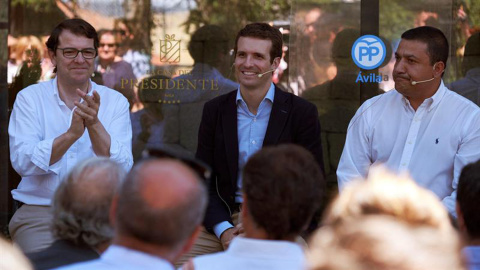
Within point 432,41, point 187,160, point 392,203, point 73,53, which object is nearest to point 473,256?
point 392,203

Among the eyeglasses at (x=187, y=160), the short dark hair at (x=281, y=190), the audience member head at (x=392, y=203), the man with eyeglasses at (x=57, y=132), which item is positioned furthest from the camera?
the man with eyeglasses at (x=57, y=132)

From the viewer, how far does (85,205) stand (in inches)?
117

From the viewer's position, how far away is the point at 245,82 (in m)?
4.82

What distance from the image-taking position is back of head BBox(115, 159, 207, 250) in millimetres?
2191

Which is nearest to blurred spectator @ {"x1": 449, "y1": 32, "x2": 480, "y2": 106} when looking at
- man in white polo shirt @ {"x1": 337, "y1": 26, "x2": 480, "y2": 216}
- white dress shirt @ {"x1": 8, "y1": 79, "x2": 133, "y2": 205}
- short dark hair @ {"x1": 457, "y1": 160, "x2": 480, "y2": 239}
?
man in white polo shirt @ {"x1": 337, "y1": 26, "x2": 480, "y2": 216}

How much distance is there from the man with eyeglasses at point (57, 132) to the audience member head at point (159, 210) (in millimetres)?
2285

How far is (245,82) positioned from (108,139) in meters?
0.88

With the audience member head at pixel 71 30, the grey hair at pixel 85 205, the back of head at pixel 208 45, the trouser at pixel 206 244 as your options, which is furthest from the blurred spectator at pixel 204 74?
the grey hair at pixel 85 205

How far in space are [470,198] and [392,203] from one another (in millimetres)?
1115

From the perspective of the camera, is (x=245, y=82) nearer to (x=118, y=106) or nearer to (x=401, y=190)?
(x=118, y=106)

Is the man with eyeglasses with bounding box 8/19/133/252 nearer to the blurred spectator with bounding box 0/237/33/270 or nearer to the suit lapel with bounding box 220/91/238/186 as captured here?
the suit lapel with bounding box 220/91/238/186

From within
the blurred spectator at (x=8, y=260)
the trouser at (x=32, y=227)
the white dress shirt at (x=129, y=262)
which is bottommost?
the trouser at (x=32, y=227)

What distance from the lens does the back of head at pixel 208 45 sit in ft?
20.0

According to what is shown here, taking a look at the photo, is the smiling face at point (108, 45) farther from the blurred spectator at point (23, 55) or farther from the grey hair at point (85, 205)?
the grey hair at point (85, 205)
